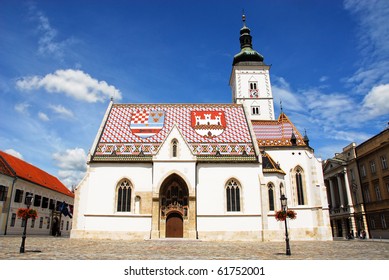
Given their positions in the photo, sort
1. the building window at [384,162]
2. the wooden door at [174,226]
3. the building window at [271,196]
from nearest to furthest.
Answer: the wooden door at [174,226] → the building window at [271,196] → the building window at [384,162]

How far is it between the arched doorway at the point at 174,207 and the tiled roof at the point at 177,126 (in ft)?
11.9

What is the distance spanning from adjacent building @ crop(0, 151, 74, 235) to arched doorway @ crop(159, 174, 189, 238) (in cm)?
2007

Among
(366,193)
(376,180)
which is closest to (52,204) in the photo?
(366,193)

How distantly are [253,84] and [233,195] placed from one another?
850 inches

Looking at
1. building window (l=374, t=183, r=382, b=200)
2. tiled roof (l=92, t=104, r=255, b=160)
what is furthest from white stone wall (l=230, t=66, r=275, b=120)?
building window (l=374, t=183, r=382, b=200)

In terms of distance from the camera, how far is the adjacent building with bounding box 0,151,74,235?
35469 mm

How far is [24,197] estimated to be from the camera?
39.0 metres

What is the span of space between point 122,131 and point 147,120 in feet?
10.6

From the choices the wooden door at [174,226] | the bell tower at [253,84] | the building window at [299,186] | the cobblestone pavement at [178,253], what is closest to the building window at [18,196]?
the cobblestone pavement at [178,253]

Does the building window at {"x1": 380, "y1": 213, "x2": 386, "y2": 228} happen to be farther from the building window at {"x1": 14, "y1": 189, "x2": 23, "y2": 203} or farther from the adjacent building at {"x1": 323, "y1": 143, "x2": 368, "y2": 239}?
the building window at {"x1": 14, "y1": 189, "x2": 23, "y2": 203}

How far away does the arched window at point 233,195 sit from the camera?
95.7 feet

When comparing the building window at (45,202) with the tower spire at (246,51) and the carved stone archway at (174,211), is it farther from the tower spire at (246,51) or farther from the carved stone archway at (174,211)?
the tower spire at (246,51)

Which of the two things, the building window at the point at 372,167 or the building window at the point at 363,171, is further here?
the building window at the point at 363,171

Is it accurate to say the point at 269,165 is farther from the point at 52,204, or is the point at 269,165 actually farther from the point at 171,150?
the point at 52,204
